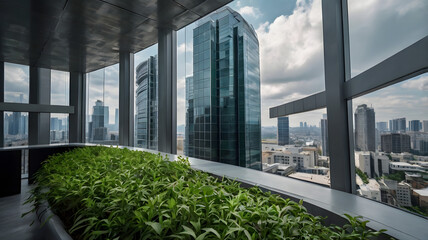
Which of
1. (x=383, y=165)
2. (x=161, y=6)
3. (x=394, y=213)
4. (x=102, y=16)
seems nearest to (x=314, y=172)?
(x=383, y=165)

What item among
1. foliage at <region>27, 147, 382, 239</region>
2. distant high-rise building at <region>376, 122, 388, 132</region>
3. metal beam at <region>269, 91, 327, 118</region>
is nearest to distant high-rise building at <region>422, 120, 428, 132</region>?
distant high-rise building at <region>376, 122, 388, 132</region>

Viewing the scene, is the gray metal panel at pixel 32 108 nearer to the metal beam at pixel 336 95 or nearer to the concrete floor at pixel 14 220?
the concrete floor at pixel 14 220

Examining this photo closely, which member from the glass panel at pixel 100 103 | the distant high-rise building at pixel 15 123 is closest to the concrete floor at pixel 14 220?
the glass panel at pixel 100 103

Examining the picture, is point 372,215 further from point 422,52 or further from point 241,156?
point 241,156

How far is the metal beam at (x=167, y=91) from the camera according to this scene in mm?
4766

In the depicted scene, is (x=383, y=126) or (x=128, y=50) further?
(x=128, y=50)

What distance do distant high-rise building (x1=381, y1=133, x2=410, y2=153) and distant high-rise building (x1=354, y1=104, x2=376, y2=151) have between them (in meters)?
0.09

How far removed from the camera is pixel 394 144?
4.64 feet

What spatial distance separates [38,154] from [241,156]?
5.95 metres

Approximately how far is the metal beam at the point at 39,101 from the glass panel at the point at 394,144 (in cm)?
993

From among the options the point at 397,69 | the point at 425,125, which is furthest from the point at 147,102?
the point at 425,125

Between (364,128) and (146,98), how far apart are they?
7.16 metres

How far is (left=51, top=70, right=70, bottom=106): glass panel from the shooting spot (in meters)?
8.24

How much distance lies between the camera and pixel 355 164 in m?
1.72
